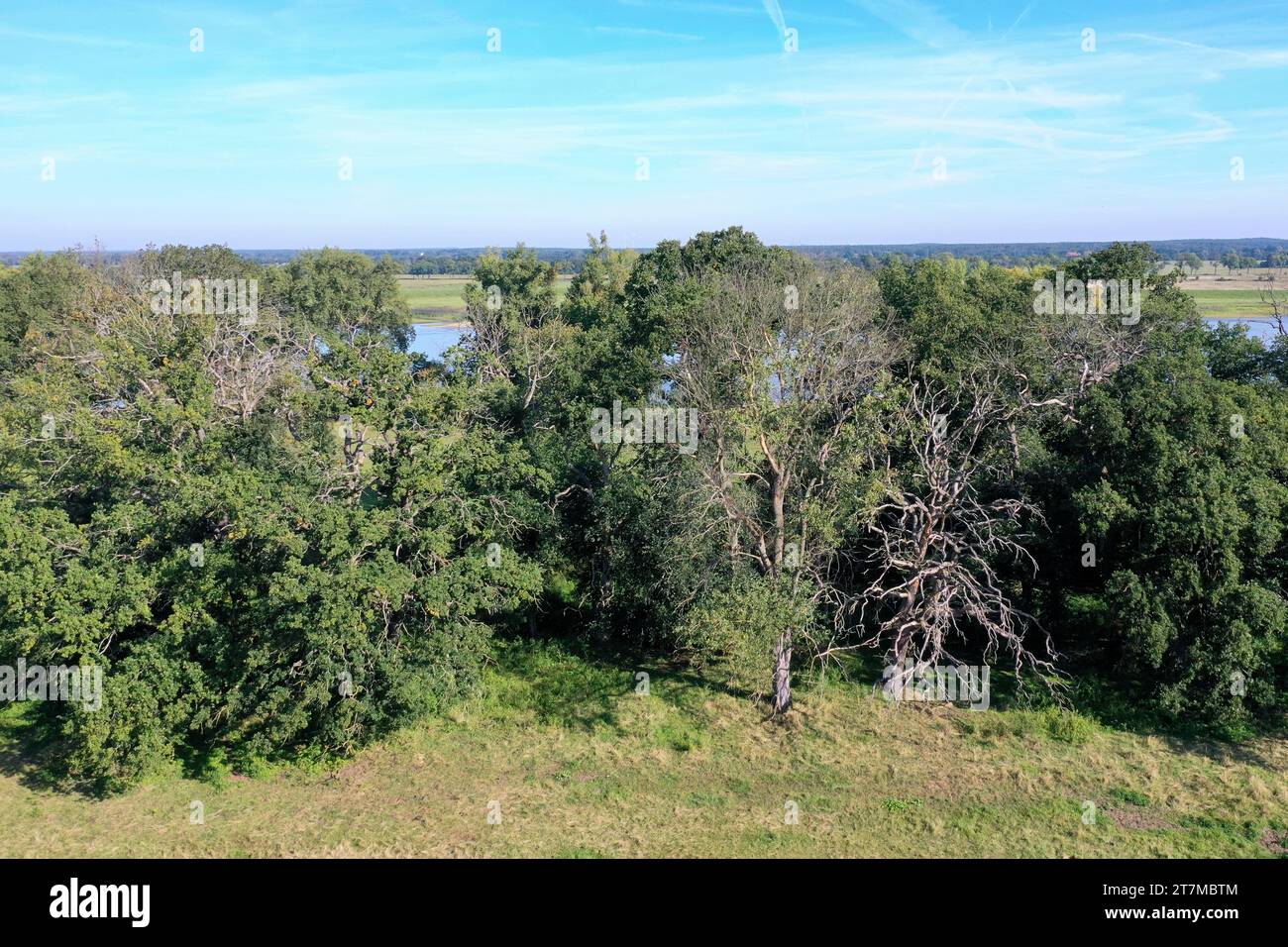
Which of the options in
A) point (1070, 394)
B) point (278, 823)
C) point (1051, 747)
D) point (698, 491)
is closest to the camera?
point (278, 823)

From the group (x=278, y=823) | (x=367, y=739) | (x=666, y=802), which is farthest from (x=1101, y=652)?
(x=278, y=823)

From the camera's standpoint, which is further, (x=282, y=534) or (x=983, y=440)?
(x=983, y=440)

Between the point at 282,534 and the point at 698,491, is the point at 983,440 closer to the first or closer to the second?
the point at 698,491
